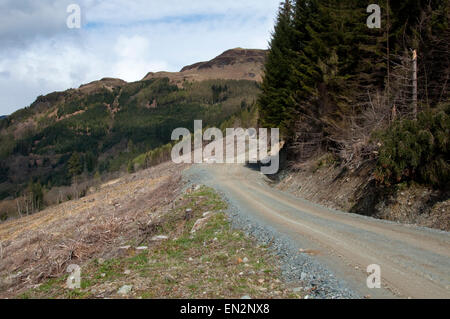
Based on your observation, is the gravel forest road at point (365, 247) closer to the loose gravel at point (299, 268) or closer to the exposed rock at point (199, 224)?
the loose gravel at point (299, 268)

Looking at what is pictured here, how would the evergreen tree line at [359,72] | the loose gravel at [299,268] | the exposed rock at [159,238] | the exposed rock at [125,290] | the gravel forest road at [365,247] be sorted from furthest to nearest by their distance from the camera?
1. the evergreen tree line at [359,72]
2. the exposed rock at [159,238]
3. the exposed rock at [125,290]
4. the gravel forest road at [365,247]
5. the loose gravel at [299,268]

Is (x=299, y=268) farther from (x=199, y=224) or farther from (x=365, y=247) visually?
(x=199, y=224)

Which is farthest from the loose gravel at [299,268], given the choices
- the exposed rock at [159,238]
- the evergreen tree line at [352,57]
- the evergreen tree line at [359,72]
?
the evergreen tree line at [352,57]

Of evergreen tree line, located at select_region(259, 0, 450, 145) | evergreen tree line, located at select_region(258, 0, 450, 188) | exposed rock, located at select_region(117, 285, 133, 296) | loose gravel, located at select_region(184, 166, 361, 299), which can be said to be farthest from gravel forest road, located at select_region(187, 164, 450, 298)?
evergreen tree line, located at select_region(259, 0, 450, 145)

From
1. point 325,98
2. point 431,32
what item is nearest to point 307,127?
point 325,98

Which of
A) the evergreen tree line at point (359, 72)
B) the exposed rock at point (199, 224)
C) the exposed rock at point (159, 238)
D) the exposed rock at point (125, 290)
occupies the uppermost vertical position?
the evergreen tree line at point (359, 72)

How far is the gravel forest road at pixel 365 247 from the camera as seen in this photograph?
19.8ft

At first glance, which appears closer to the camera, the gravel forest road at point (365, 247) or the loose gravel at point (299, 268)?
the loose gravel at point (299, 268)

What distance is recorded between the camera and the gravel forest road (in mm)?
6035

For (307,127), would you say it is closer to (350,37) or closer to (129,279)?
(350,37)

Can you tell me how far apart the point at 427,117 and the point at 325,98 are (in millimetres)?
9531

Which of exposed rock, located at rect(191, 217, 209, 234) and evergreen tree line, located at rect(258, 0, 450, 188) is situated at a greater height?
evergreen tree line, located at rect(258, 0, 450, 188)

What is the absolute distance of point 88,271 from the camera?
880 cm

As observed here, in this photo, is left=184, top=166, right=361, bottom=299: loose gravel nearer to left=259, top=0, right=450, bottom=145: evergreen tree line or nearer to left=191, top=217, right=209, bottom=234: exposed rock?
left=191, top=217, right=209, bottom=234: exposed rock
